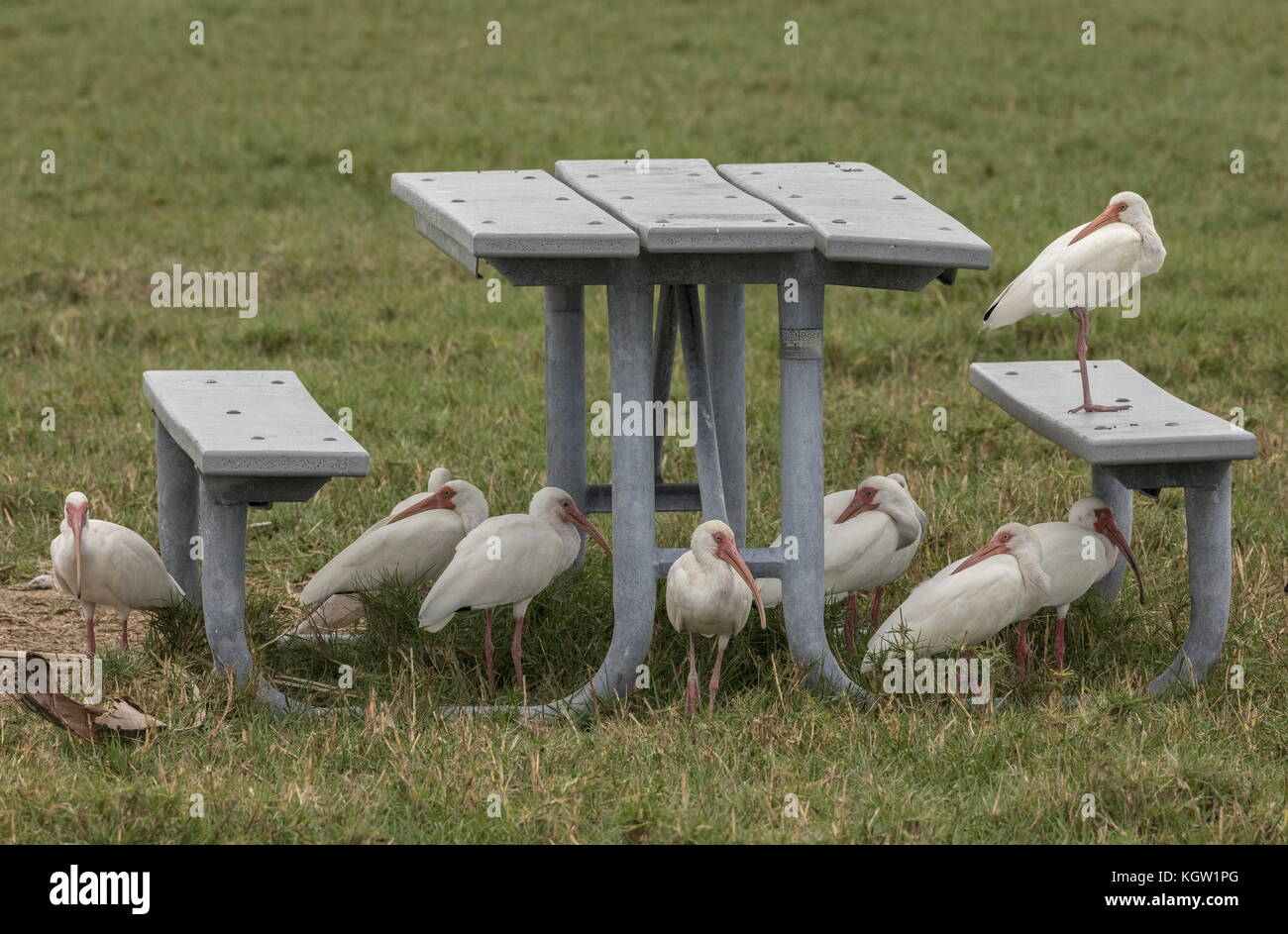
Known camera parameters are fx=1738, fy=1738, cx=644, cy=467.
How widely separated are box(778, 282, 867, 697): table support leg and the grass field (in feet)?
0.46

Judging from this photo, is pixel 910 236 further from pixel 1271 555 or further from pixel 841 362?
pixel 841 362

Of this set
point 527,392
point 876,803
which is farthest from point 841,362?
point 876,803

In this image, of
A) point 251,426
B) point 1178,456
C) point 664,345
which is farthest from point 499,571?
point 1178,456

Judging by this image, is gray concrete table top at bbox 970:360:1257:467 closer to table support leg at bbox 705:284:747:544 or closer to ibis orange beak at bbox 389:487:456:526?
table support leg at bbox 705:284:747:544

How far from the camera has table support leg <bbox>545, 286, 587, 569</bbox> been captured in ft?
18.6

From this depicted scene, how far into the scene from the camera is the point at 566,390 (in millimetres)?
5695

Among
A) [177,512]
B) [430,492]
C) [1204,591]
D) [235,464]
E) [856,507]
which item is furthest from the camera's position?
[430,492]

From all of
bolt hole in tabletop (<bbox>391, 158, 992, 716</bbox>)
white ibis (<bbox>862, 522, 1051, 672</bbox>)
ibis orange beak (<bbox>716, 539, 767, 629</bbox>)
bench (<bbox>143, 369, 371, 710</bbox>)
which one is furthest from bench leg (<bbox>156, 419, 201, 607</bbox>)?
white ibis (<bbox>862, 522, 1051, 672</bbox>)

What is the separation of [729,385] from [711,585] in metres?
1.29

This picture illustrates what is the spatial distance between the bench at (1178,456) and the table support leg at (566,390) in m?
1.37

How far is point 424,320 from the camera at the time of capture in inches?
360

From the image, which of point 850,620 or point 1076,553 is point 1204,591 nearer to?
point 1076,553

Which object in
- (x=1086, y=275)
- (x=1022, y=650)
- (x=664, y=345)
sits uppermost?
(x=1086, y=275)

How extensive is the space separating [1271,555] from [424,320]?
15.3 feet
